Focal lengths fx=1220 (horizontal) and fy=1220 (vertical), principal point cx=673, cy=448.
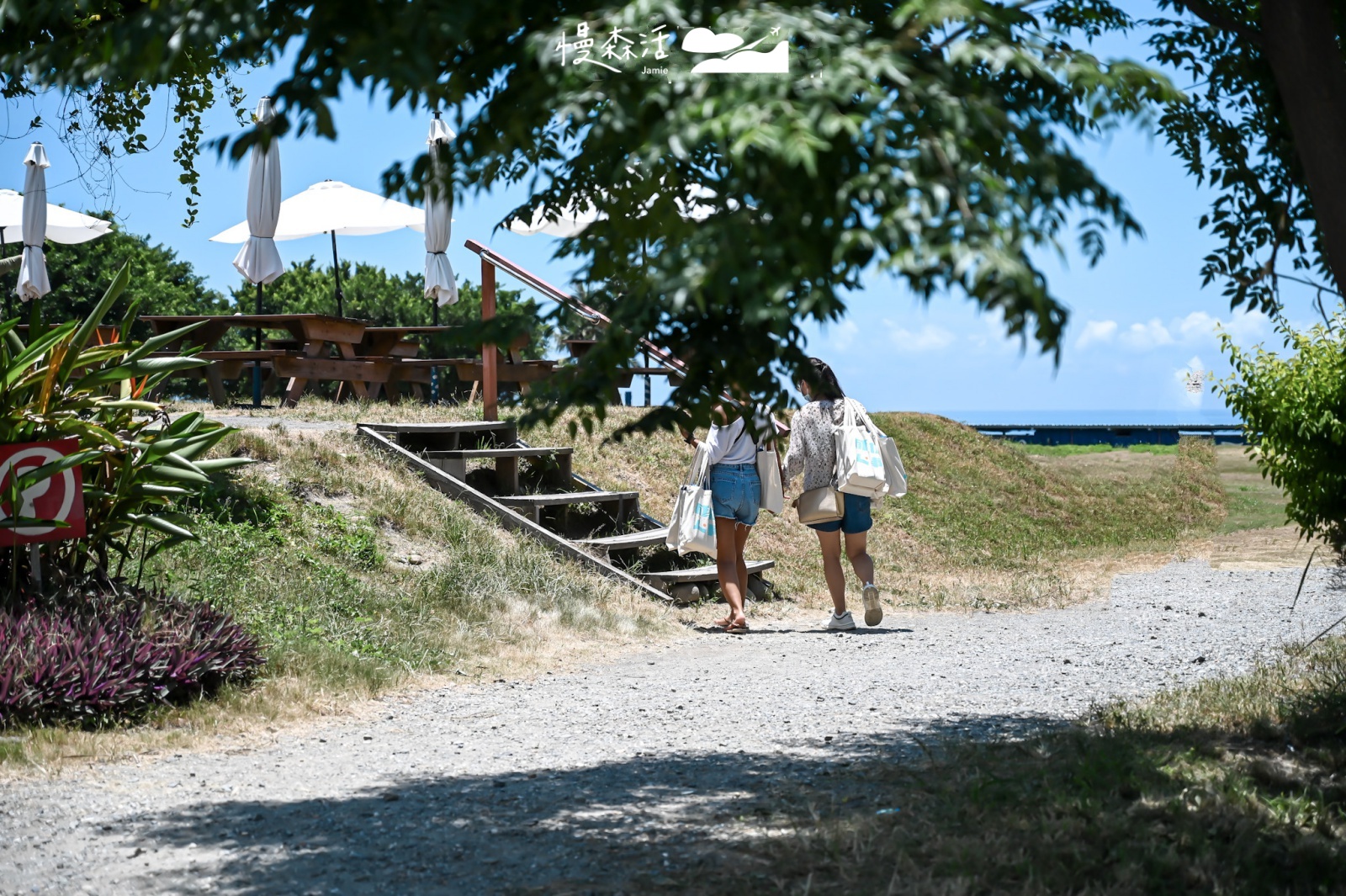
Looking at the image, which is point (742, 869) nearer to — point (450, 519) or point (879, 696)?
point (879, 696)

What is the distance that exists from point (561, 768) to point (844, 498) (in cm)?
424

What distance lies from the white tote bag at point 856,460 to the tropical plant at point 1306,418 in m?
2.50

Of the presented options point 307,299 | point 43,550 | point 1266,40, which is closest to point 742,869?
point 1266,40

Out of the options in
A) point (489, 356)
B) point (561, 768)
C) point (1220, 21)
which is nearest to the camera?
point (1220, 21)

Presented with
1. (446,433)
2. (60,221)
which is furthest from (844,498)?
(60,221)

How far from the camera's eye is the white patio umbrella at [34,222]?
600 inches

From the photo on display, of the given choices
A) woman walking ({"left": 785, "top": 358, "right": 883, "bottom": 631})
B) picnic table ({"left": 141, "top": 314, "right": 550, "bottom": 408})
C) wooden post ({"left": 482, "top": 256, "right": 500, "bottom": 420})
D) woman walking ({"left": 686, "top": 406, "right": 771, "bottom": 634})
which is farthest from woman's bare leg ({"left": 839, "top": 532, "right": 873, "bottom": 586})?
picnic table ({"left": 141, "top": 314, "right": 550, "bottom": 408})

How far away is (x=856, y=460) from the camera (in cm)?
843

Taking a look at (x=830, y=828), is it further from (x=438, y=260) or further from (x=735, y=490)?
(x=438, y=260)

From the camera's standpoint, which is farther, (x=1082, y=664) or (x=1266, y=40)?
(x=1082, y=664)

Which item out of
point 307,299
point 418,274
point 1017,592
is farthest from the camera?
point 418,274

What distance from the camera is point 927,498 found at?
1575 cm

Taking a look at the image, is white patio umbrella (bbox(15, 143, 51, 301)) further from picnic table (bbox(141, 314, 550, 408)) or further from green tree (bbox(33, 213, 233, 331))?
green tree (bbox(33, 213, 233, 331))

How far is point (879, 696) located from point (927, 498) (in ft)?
32.1
